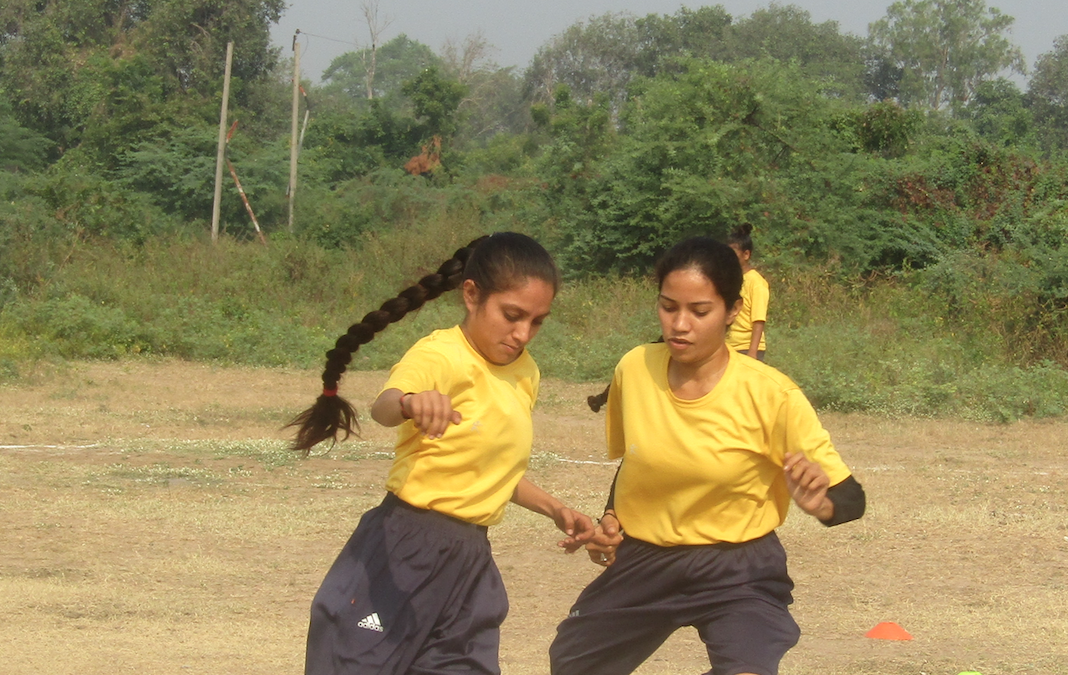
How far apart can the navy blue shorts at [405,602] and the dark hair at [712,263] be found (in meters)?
0.83

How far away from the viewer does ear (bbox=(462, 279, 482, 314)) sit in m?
3.10

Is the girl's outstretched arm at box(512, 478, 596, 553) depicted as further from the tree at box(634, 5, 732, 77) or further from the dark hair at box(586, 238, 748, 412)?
the tree at box(634, 5, 732, 77)

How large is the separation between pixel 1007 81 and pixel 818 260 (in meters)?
30.7

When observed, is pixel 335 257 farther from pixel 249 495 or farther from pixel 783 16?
pixel 783 16

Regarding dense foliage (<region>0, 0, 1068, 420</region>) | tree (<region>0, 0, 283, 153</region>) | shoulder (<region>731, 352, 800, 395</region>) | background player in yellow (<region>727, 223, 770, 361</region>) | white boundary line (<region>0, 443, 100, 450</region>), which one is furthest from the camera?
tree (<region>0, 0, 283, 153</region>)

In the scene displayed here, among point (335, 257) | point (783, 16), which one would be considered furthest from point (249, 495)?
point (783, 16)

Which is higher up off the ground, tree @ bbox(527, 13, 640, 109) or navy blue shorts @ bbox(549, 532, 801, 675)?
tree @ bbox(527, 13, 640, 109)

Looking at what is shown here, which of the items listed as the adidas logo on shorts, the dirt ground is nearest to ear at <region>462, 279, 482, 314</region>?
the adidas logo on shorts

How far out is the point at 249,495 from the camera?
7.83 meters

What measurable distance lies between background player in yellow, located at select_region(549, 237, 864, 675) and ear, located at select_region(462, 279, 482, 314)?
0.47 metres

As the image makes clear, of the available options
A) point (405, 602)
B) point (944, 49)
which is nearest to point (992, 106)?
point (944, 49)

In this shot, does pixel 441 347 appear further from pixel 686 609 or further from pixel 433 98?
pixel 433 98

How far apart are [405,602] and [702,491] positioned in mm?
774

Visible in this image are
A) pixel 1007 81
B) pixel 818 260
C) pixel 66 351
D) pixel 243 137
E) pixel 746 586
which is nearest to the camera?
pixel 746 586
